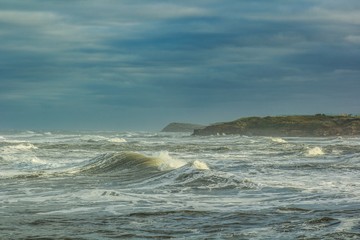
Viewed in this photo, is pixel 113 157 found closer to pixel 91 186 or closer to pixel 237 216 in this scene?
pixel 91 186

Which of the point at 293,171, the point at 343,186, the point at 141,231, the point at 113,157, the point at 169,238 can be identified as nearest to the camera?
the point at 169,238

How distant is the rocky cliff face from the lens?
10881cm

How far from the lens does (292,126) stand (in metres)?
118

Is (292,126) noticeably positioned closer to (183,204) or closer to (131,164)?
(131,164)

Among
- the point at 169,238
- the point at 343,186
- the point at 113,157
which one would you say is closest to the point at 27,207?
the point at 169,238

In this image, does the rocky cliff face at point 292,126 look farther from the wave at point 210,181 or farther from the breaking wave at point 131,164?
the wave at point 210,181

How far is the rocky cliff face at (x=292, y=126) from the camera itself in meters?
109

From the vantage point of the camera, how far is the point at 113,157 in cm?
3156

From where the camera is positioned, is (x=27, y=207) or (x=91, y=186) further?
(x=91, y=186)

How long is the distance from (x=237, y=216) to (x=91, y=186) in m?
8.32

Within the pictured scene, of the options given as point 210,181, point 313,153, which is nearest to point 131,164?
point 210,181

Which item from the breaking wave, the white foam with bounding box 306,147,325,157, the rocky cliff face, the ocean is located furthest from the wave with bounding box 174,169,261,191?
the rocky cliff face

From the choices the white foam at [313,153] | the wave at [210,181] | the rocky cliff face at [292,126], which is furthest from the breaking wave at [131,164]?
the rocky cliff face at [292,126]

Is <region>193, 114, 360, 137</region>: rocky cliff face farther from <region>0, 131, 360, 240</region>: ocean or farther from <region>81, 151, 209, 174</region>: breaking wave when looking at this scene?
<region>0, 131, 360, 240</region>: ocean
